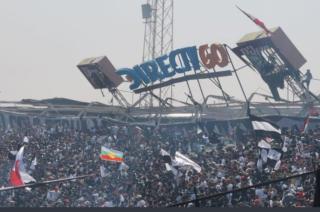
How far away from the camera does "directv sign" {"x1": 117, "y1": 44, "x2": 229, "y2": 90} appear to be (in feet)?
106

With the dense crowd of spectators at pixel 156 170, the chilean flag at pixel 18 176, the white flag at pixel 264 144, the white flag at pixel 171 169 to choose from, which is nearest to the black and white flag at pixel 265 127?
the white flag at pixel 264 144

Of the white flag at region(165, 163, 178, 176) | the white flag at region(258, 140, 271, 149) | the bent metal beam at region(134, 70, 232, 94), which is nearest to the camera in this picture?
the white flag at region(258, 140, 271, 149)

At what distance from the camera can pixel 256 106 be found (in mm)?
30641

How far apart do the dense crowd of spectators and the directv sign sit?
2787 millimetres

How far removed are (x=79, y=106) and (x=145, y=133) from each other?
847cm

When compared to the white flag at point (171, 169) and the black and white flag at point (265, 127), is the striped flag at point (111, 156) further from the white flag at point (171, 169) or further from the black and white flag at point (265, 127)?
the black and white flag at point (265, 127)

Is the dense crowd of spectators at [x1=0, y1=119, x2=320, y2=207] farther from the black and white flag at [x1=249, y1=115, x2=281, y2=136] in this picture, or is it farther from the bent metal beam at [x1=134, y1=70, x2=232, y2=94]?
the bent metal beam at [x1=134, y1=70, x2=232, y2=94]

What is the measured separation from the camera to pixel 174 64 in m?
33.8

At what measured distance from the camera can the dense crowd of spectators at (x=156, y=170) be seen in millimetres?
16297

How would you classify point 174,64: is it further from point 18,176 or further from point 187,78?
point 18,176

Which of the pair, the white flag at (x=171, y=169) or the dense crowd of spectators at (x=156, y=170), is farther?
the white flag at (x=171, y=169)

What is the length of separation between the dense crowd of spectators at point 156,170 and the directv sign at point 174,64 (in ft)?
9.14

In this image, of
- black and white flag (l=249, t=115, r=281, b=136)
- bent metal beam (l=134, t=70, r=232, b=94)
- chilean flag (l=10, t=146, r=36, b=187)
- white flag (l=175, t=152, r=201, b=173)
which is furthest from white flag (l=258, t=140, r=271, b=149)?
bent metal beam (l=134, t=70, r=232, b=94)

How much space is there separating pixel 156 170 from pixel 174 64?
40.0 feet
